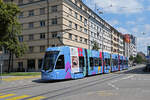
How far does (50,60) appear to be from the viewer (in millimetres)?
17328

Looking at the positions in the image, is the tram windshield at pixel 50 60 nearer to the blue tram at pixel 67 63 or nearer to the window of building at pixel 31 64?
the blue tram at pixel 67 63

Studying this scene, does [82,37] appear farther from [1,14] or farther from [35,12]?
[1,14]

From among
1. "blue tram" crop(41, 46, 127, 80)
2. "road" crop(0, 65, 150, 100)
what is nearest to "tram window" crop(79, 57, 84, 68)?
"blue tram" crop(41, 46, 127, 80)

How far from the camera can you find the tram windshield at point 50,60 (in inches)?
674

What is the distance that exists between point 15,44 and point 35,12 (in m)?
11.1

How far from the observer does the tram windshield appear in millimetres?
17125

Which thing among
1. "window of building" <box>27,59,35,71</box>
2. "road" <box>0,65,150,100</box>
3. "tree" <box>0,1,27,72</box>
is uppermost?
"tree" <box>0,1,27,72</box>

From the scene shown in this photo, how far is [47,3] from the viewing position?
144 feet

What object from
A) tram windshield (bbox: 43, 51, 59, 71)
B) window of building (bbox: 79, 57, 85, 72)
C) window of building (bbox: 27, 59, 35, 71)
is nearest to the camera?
tram windshield (bbox: 43, 51, 59, 71)

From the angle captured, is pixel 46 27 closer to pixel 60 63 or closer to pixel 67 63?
pixel 67 63

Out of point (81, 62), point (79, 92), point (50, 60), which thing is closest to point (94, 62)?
point (81, 62)

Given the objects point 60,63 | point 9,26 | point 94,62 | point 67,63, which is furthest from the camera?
point 9,26

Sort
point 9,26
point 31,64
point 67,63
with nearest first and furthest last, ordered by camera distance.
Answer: point 67,63
point 9,26
point 31,64

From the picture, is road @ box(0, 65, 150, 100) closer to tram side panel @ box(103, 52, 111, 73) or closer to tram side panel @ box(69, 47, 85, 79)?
tram side panel @ box(69, 47, 85, 79)
